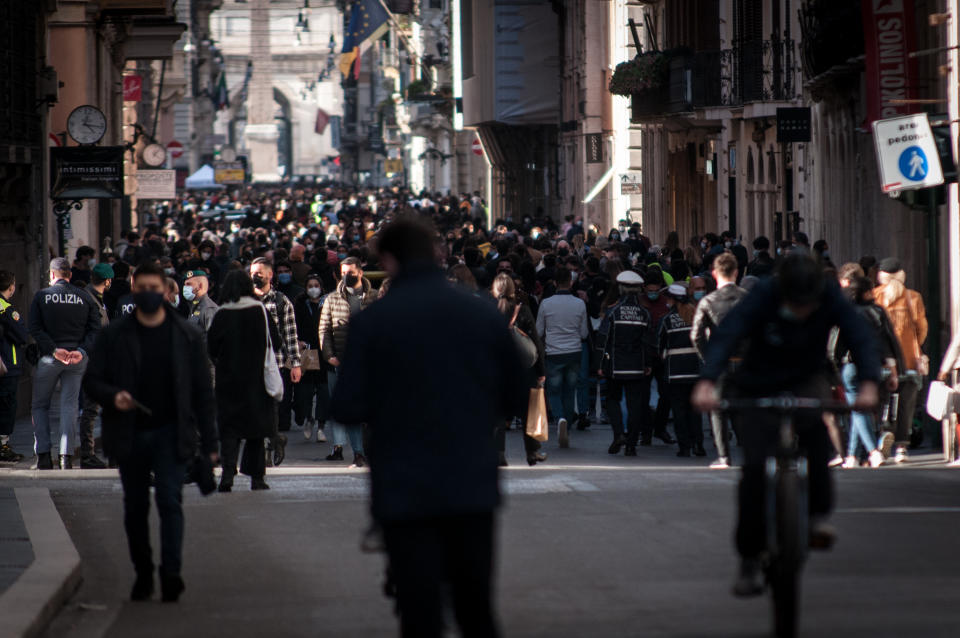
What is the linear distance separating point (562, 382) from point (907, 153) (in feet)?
13.4

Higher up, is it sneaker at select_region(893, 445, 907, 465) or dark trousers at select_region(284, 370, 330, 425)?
dark trousers at select_region(284, 370, 330, 425)

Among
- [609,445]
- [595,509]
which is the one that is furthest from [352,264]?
[595,509]

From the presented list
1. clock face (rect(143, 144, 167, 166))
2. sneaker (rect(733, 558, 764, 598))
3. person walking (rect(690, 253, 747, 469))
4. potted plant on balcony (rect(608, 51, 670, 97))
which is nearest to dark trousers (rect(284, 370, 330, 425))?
person walking (rect(690, 253, 747, 469))

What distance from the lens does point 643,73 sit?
3538 centimetres

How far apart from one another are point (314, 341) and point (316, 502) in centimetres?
493

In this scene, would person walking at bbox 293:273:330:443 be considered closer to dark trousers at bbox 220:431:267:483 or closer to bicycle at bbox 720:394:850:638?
dark trousers at bbox 220:431:267:483

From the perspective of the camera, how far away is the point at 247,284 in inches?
490

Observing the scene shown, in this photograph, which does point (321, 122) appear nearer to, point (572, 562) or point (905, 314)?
point (905, 314)

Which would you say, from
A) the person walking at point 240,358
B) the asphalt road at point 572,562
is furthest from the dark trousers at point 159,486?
the person walking at point 240,358

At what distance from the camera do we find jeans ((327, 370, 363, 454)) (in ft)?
48.6

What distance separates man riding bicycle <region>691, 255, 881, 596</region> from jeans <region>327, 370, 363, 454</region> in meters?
7.36

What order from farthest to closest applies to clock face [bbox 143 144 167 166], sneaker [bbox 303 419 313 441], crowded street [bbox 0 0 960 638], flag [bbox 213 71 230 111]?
flag [bbox 213 71 230 111], clock face [bbox 143 144 167 166], sneaker [bbox 303 419 313 441], crowded street [bbox 0 0 960 638]

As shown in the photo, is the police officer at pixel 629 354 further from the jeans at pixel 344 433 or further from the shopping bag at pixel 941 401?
the shopping bag at pixel 941 401

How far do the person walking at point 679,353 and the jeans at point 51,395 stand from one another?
4776 millimetres
